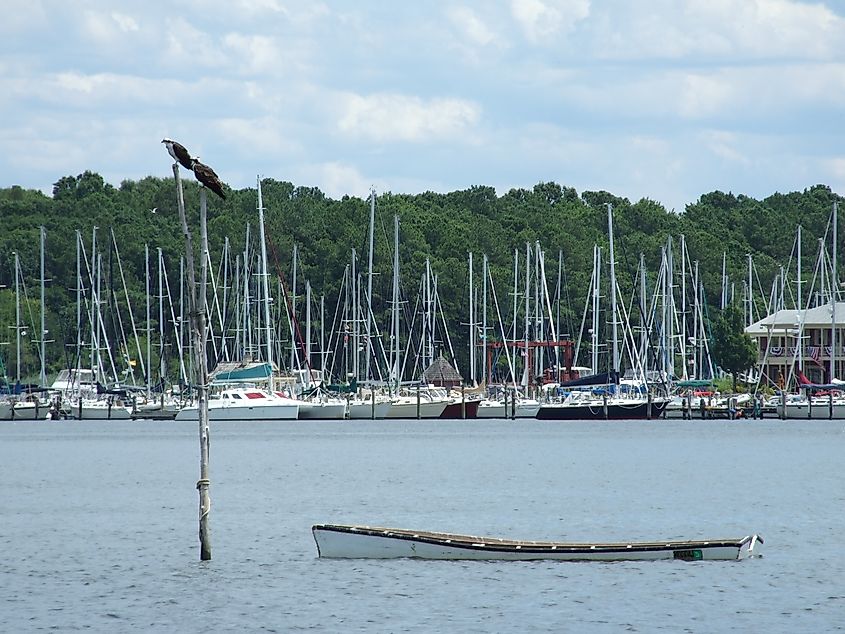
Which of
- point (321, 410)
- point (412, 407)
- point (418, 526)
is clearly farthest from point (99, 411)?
point (418, 526)

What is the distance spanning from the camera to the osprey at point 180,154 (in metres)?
41.8

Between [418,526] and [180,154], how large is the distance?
2111 centimetres

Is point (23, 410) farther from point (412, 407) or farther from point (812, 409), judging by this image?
point (812, 409)

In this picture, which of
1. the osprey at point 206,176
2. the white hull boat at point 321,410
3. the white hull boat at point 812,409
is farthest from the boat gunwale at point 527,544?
the white hull boat at point 321,410

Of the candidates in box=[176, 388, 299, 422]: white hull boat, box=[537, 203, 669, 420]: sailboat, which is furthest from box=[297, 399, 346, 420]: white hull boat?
box=[537, 203, 669, 420]: sailboat

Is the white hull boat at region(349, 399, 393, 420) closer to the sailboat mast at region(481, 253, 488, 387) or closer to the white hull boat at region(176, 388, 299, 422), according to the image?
the white hull boat at region(176, 388, 299, 422)

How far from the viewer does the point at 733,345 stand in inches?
6048

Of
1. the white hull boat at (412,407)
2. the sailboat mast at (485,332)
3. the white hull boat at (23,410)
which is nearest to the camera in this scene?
the white hull boat at (412,407)

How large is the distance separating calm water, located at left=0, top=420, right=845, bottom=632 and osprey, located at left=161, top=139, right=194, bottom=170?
10.7 meters

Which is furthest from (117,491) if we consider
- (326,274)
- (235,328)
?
(326,274)

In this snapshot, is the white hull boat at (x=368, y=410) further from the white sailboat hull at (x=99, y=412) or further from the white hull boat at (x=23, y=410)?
the white hull boat at (x=23, y=410)

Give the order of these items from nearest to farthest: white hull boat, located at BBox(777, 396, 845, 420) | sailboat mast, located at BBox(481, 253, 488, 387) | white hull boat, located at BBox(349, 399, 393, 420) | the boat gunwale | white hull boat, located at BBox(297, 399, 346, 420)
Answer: the boat gunwale → white hull boat, located at BBox(777, 396, 845, 420) → white hull boat, located at BBox(349, 399, 393, 420) → white hull boat, located at BBox(297, 399, 346, 420) → sailboat mast, located at BBox(481, 253, 488, 387)

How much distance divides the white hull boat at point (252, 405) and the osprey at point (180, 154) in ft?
306

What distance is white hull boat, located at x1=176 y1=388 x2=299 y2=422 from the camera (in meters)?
135
